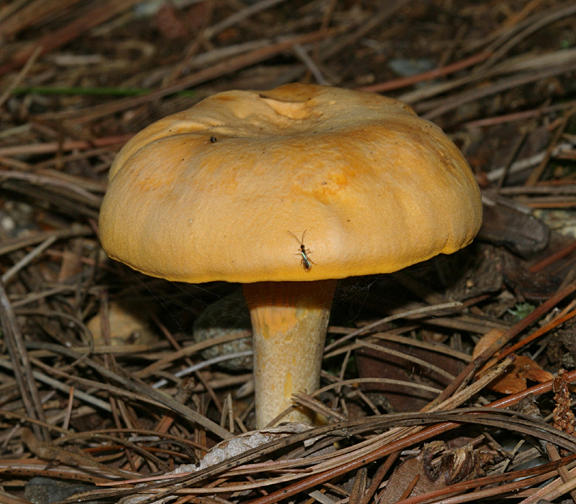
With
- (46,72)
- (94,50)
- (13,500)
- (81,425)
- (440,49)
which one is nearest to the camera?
(13,500)

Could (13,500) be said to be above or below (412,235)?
below

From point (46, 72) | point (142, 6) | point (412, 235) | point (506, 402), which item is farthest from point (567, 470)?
point (142, 6)

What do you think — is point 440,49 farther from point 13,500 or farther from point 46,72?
point 13,500

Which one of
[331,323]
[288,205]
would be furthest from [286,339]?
[288,205]

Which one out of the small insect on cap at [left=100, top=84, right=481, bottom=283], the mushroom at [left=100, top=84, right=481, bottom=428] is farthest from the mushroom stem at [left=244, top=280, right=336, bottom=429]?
the small insect on cap at [left=100, top=84, right=481, bottom=283]

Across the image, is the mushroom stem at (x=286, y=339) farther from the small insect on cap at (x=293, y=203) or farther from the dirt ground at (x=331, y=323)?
the small insect on cap at (x=293, y=203)

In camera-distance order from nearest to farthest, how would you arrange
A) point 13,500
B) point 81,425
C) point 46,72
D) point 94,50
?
point 13,500
point 81,425
point 46,72
point 94,50

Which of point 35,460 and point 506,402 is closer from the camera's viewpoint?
point 506,402

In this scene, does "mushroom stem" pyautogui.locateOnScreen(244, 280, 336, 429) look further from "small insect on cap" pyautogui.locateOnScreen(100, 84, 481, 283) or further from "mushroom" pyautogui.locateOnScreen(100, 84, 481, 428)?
"small insect on cap" pyautogui.locateOnScreen(100, 84, 481, 283)

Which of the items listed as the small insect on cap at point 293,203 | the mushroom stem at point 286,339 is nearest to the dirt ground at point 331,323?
the mushroom stem at point 286,339

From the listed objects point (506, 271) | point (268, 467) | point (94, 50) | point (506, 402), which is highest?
point (94, 50)
